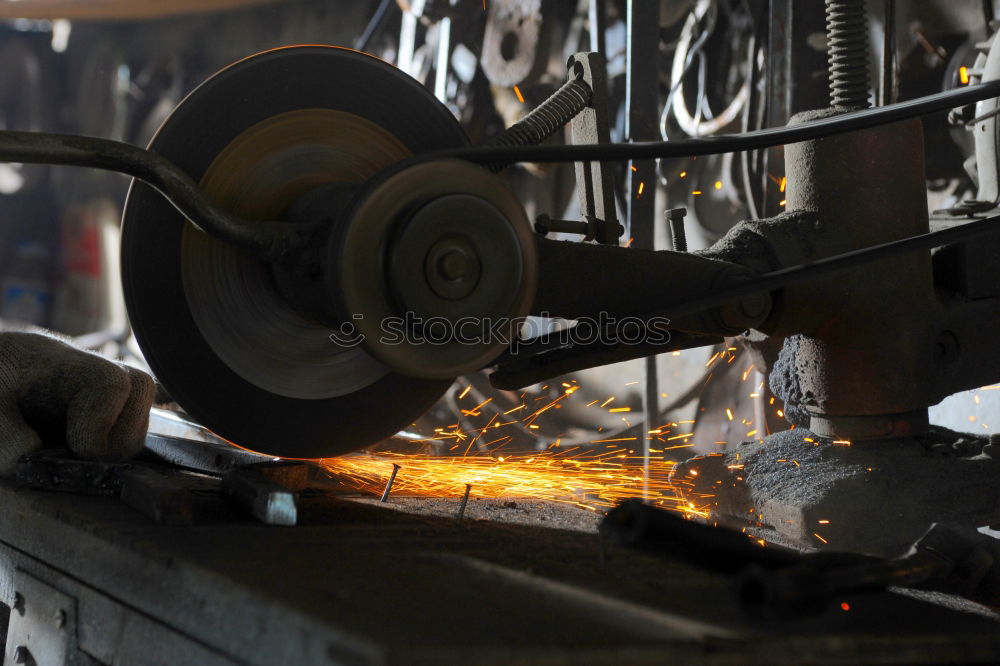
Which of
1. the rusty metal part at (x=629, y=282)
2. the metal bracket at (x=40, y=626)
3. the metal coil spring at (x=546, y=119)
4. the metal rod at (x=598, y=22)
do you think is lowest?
A: the metal bracket at (x=40, y=626)

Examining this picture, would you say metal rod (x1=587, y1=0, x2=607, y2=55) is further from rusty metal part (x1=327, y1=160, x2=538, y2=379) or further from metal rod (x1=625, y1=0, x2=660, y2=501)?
rusty metal part (x1=327, y1=160, x2=538, y2=379)

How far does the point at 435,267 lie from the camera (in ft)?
4.39

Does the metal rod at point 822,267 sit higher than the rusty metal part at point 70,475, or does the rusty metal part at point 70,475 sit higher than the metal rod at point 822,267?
the metal rod at point 822,267

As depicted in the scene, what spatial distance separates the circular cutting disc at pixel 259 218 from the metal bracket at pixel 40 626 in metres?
0.35

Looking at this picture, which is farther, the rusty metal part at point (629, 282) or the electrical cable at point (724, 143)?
the rusty metal part at point (629, 282)

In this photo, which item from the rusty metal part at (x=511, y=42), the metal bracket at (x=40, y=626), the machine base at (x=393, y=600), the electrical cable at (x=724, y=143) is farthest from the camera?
the rusty metal part at (x=511, y=42)

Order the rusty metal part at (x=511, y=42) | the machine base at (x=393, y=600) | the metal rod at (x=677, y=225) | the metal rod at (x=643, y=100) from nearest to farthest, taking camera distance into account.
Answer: the machine base at (x=393, y=600), the metal rod at (x=677, y=225), the metal rod at (x=643, y=100), the rusty metal part at (x=511, y=42)

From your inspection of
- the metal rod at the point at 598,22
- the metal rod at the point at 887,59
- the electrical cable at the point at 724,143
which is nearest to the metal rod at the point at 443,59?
the metal rod at the point at 598,22

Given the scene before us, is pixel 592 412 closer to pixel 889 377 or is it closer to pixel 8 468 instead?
pixel 889 377

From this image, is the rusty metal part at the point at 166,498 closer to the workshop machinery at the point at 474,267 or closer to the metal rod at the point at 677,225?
the workshop machinery at the point at 474,267

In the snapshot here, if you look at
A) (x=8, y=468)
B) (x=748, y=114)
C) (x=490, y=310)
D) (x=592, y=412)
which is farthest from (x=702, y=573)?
(x=592, y=412)

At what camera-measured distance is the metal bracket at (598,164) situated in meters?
1.78

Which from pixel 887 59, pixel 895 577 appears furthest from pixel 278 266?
pixel 887 59

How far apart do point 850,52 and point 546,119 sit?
541 mm
